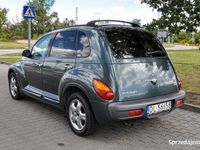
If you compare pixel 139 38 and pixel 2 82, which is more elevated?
pixel 139 38

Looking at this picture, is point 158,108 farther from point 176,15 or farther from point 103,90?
point 176,15

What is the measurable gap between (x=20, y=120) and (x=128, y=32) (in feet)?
8.11

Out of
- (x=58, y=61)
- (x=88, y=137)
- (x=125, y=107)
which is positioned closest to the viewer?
(x=125, y=107)

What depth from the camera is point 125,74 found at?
13.1 ft

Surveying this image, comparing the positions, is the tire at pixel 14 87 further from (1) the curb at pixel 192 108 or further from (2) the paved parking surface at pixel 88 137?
(1) the curb at pixel 192 108

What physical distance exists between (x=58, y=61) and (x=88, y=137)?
1393 mm

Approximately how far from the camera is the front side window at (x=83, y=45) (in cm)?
432

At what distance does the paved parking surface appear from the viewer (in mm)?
3990

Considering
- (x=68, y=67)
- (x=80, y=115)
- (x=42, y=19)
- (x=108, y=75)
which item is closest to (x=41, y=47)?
(x=68, y=67)

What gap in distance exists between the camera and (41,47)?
5598mm

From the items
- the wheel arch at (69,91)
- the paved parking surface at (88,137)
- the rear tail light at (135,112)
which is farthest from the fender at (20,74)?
the rear tail light at (135,112)

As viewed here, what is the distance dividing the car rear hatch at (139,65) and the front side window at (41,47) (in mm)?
1521

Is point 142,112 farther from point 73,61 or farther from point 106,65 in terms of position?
point 73,61

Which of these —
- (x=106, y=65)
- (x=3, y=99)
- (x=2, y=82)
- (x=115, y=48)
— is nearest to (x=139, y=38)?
(x=115, y=48)
